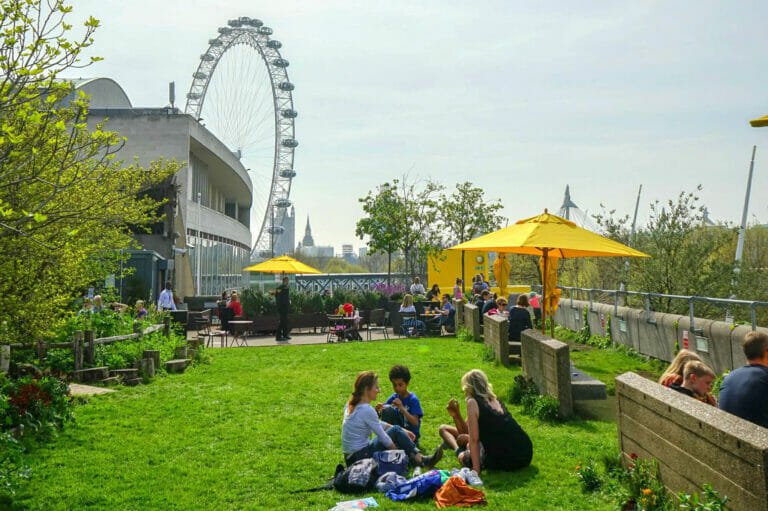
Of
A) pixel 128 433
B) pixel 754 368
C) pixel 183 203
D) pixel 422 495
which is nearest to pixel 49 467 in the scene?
pixel 128 433

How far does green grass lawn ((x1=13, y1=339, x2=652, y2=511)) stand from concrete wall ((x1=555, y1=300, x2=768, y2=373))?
9.88ft

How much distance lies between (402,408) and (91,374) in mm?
6316

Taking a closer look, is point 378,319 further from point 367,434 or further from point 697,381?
point 697,381

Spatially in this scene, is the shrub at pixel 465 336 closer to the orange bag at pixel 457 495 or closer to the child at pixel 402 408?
the child at pixel 402 408

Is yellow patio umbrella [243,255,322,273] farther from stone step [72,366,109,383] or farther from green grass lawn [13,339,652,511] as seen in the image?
stone step [72,366,109,383]

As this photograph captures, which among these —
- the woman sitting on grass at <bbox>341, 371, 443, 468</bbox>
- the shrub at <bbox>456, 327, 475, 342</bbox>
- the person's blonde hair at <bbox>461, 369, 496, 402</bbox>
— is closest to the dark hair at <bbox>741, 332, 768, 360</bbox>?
the person's blonde hair at <bbox>461, 369, 496, 402</bbox>

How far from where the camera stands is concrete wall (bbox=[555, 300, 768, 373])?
1062 cm

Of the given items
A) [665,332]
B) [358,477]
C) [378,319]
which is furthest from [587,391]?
[378,319]

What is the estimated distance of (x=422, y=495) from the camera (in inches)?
243

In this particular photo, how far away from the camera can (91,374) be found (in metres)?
11.8

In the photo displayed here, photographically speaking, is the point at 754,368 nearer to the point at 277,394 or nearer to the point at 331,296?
the point at 277,394

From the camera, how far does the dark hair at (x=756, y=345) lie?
5.72 m

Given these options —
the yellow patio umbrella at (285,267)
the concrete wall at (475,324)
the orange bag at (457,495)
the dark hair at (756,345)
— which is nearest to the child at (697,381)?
the dark hair at (756,345)

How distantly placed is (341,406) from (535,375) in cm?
276
